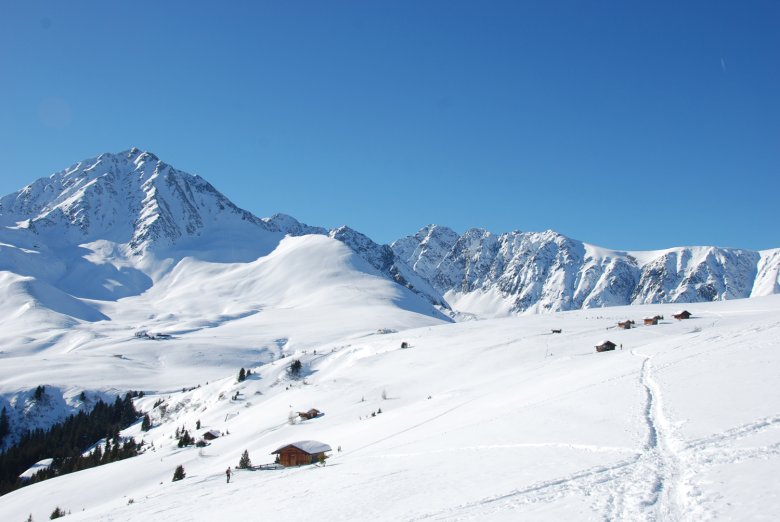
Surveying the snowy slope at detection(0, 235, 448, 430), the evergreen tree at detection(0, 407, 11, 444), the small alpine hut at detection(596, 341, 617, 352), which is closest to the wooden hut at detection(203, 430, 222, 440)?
the small alpine hut at detection(596, 341, 617, 352)

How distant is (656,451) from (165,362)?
140376mm

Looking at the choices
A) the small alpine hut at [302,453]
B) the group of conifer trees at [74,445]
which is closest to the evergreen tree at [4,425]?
the group of conifer trees at [74,445]

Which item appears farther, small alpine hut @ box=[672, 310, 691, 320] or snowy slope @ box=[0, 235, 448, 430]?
snowy slope @ box=[0, 235, 448, 430]

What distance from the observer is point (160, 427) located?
91.0 metres

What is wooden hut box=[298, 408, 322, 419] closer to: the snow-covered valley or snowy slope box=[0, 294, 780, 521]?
the snow-covered valley

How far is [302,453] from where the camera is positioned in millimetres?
38469

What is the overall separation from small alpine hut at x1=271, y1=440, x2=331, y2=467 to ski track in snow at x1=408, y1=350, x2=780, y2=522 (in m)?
21.4

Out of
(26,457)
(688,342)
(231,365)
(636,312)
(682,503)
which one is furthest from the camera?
(231,365)

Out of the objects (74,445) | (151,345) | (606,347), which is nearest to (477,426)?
(606,347)

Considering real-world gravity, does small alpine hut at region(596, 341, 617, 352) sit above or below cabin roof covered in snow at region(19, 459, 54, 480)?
above

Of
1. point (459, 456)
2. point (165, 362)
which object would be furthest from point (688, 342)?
point (165, 362)

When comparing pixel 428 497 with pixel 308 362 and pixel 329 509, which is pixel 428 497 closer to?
pixel 329 509

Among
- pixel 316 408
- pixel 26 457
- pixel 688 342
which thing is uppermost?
pixel 688 342

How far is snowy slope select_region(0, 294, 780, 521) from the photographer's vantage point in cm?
1614
